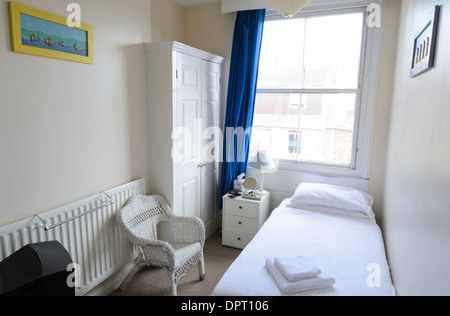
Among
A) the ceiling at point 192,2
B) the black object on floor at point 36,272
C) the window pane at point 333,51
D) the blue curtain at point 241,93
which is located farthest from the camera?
the ceiling at point 192,2

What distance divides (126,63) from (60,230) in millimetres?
1393

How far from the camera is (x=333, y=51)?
118 inches

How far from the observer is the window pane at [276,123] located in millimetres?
3258

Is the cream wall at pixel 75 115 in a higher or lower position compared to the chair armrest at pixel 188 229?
higher

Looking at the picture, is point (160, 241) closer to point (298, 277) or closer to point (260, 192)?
point (298, 277)

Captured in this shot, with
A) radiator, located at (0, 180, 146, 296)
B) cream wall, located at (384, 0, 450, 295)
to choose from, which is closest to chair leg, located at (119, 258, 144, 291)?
radiator, located at (0, 180, 146, 296)

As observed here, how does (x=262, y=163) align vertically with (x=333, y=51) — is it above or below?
below

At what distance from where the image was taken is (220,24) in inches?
133

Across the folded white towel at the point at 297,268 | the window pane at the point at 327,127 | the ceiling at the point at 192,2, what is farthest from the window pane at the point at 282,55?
the folded white towel at the point at 297,268

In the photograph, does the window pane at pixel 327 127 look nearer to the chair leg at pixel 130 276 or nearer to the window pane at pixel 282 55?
the window pane at pixel 282 55

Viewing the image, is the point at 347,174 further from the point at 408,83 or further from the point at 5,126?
the point at 5,126

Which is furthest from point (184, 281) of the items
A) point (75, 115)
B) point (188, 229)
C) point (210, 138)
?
point (75, 115)

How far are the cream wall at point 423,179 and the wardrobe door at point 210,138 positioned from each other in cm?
181

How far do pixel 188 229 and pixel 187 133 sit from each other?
2.99ft
